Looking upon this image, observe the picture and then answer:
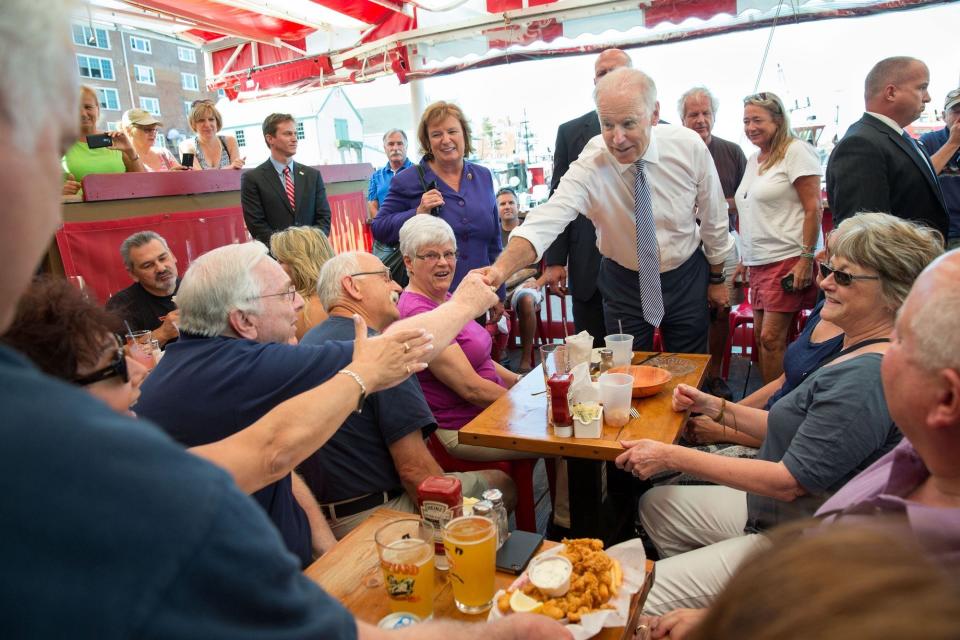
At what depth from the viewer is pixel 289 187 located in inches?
185

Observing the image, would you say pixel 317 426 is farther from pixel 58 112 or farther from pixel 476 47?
pixel 476 47

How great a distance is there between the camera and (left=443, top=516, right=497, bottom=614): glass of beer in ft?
4.02

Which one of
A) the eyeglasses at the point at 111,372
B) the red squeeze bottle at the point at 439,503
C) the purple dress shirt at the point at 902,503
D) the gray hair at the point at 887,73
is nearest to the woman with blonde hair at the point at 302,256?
the eyeglasses at the point at 111,372

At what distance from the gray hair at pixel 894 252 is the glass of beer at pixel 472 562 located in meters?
1.40

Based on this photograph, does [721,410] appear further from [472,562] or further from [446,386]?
[472,562]

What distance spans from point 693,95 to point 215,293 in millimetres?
3754

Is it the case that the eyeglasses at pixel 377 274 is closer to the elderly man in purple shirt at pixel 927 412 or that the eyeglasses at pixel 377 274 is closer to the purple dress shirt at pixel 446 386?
the purple dress shirt at pixel 446 386

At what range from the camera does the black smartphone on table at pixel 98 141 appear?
434 centimetres

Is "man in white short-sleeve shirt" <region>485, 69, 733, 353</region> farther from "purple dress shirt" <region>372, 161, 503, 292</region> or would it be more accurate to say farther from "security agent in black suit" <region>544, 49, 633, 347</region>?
"purple dress shirt" <region>372, 161, 503, 292</region>

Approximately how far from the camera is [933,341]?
3.51ft

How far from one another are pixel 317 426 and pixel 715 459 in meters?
1.17

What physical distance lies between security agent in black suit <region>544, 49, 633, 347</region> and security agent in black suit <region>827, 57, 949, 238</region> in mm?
1354

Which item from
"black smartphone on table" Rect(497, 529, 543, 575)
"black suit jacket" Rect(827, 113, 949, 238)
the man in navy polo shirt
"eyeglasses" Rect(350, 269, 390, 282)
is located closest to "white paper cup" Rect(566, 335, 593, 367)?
"eyeglasses" Rect(350, 269, 390, 282)

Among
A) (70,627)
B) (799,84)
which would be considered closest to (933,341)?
(70,627)
